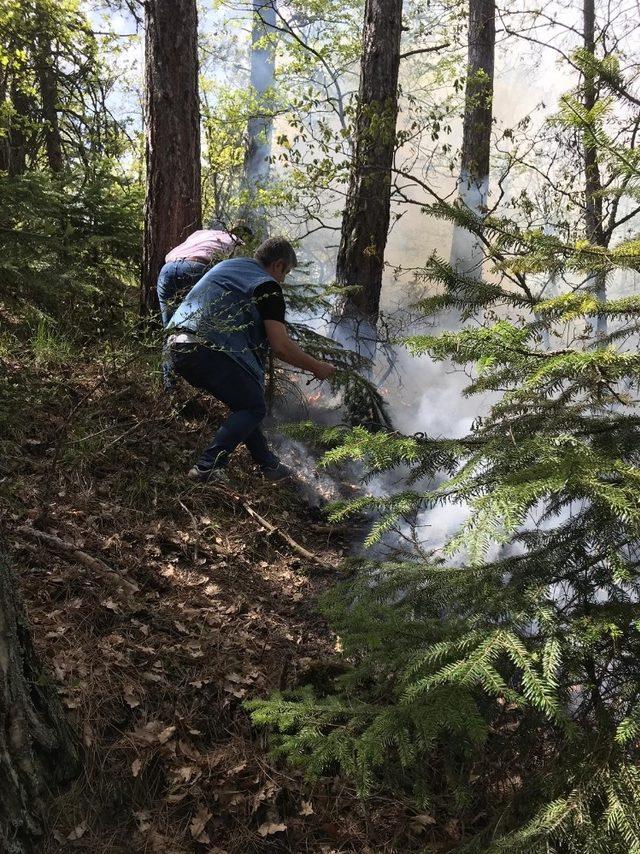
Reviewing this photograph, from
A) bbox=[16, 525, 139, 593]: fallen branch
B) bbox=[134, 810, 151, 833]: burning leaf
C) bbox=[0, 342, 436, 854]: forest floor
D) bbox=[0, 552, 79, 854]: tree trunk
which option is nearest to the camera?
bbox=[0, 552, 79, 854]: tree trunk

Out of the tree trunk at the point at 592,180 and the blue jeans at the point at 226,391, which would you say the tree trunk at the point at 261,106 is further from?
the blue jeans at the point at 226,391

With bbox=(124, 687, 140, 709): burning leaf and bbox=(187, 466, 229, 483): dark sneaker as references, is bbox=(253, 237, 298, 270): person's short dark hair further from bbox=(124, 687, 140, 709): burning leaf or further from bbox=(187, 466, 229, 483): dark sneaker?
bbox=(124, 687, 140, 709): burning leaf

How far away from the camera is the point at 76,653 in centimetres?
264

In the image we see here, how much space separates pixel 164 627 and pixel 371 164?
17.0 feet

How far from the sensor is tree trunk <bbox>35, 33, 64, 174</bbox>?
25.2 ft

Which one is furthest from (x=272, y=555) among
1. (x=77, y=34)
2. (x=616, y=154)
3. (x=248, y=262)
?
(x=77, y=34)

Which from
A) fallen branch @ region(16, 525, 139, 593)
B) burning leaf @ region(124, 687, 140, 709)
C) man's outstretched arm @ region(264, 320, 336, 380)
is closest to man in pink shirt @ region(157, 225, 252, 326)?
man's outstretched arm @ region(264, 320, 336, 380)

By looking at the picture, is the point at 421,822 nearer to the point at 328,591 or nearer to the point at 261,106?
the point at 328,591

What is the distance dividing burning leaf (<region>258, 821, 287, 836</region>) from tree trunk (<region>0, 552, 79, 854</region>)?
0.72m

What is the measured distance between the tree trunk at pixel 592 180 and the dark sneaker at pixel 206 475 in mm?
2674

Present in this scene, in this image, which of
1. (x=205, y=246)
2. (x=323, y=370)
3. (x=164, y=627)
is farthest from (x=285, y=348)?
(x=164, y=627)

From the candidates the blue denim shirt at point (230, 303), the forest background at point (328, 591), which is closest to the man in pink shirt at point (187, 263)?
the forest background at point (328, 591)

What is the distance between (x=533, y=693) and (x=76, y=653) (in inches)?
75.7

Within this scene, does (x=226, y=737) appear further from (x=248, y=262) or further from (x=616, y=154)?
(x=248, y=262)
